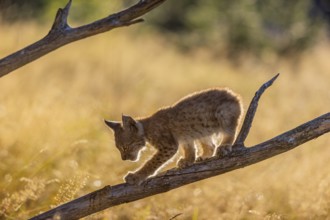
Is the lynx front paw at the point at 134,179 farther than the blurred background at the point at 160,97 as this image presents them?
No

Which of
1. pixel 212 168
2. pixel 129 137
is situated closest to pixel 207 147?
pixel 129 137

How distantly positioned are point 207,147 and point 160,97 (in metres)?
5.67

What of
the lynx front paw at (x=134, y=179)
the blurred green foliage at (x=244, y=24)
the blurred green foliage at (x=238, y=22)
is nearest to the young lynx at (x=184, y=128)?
the lynx front paw at (x=134, y=179)

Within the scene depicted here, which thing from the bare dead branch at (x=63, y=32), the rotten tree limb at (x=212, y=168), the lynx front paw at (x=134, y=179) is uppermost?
the bare dead branch at (x=63, y=32)

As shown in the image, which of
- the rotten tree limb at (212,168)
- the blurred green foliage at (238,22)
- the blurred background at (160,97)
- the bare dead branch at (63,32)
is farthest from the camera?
the blurred green foliage at (238,22)

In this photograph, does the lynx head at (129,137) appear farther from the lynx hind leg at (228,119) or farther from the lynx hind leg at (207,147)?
the lynx hind leg at (228,119)

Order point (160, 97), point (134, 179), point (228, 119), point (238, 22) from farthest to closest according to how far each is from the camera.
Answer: point (238, 22) → point (160, 97) → point (228, 119) → point (134, 179)

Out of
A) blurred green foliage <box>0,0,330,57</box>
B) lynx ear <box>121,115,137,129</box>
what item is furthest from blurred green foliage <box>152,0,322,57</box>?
lynx ear <box>121,115,137,129</box>

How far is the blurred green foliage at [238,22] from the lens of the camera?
19.1 metres

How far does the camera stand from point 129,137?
16.0ft

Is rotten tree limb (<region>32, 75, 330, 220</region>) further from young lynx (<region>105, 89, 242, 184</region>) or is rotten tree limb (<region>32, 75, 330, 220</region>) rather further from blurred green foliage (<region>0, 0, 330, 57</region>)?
blurred green foliage (<region>0, 0, 330, 57</region>)

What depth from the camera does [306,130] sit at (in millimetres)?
3938

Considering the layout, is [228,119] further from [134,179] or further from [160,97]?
[160,97]

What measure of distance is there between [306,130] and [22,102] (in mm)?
3886
